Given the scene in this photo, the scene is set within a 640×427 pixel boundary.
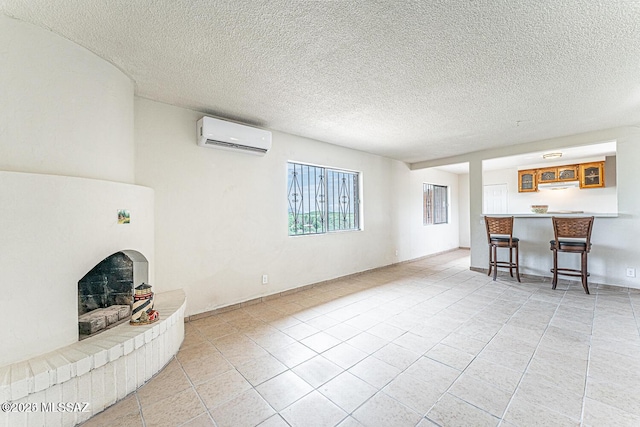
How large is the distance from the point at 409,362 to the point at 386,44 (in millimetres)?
2382

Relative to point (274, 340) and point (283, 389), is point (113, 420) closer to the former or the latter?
point (283, 389)

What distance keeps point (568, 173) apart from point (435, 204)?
2.88m

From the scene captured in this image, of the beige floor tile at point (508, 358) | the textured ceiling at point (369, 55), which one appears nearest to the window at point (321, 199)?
the textured ceiling at point (369, 55)

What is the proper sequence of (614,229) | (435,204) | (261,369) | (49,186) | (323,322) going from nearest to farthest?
(49,186)
(261,369)
(323,322)
(614,229)
(435,204)

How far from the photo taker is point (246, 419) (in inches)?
57.0

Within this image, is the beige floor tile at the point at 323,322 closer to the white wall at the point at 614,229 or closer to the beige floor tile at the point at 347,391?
the beige floor tile at the point at 347,391

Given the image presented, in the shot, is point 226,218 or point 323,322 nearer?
point 323,322

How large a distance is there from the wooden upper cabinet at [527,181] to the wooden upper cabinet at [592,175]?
2.73 feet

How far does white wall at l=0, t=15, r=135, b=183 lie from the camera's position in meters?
1.50

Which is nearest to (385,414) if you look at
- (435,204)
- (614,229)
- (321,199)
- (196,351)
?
(196,351)

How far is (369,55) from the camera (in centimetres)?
190

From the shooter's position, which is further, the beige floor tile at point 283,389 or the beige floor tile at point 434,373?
the beige floor tile at point 434,373

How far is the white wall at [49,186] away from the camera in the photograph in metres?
1.40

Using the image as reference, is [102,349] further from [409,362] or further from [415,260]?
[415,260]
